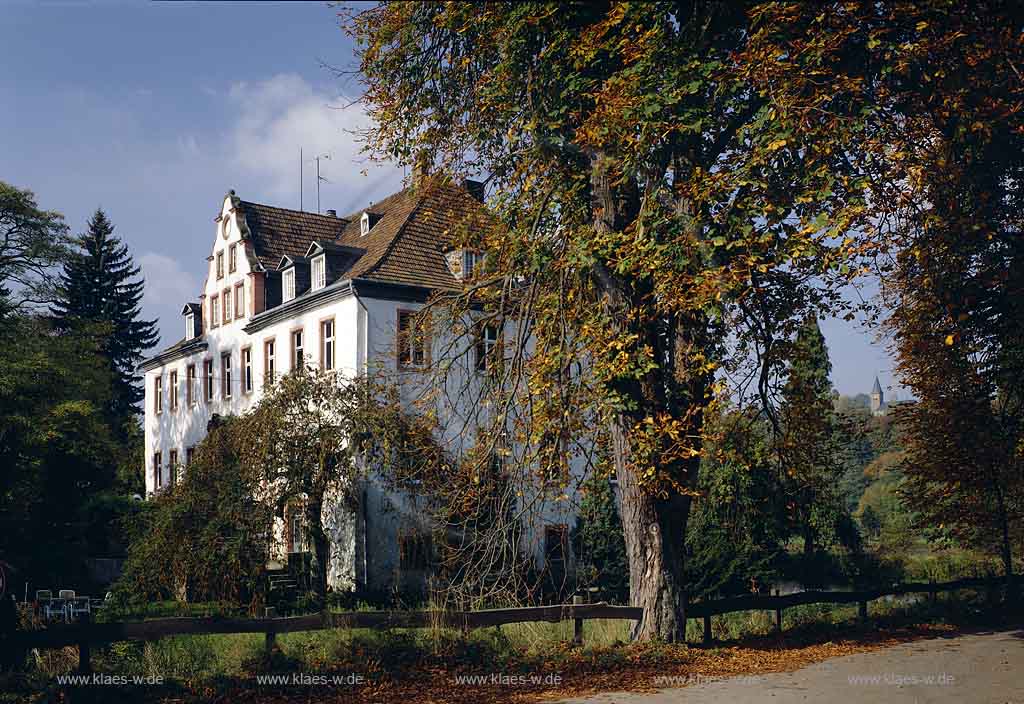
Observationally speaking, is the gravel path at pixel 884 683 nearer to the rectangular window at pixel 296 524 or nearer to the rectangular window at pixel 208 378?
the rectangular window at pixel 296 524

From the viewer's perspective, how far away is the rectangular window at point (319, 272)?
3525 cm

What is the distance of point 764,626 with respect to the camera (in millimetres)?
17578

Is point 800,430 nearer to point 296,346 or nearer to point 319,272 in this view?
point 319,272

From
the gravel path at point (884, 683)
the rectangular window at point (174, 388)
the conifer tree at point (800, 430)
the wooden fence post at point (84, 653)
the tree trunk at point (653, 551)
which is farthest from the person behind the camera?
the rectangular window at point (174, 388)

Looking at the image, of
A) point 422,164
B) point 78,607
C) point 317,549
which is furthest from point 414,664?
point 317,549

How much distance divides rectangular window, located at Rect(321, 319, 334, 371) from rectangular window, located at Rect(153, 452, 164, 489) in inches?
661

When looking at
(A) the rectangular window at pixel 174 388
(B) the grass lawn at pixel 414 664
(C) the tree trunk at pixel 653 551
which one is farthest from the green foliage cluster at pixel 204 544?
(A) the rectangular window at pixel 174 388

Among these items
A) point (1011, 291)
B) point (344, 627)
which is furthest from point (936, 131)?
point (344, 627)

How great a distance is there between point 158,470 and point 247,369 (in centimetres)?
1162

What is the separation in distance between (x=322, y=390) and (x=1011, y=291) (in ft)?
58.8

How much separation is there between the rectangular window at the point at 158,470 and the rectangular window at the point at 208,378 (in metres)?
6.30

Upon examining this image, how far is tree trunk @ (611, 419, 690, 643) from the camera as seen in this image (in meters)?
14.9

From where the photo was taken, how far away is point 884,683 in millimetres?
11828

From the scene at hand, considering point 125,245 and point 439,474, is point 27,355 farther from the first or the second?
point 125,245
